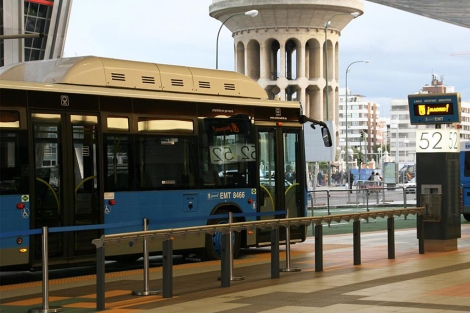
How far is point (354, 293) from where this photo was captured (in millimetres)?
13969

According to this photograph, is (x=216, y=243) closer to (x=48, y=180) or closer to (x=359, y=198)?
(x=48, y=180)

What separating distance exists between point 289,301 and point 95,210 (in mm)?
5471

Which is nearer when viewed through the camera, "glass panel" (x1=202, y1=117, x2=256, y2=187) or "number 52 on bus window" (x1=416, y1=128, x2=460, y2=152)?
"glass panel" (x1=202, y1=117, x2=256, y2=187)

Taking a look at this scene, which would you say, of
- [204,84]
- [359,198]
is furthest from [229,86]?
[359,198]

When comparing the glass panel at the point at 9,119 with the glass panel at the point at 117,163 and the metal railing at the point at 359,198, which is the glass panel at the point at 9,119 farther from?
the metal railing at the point at 359,198

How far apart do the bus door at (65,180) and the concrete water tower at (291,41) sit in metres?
101

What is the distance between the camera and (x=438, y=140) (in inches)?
835

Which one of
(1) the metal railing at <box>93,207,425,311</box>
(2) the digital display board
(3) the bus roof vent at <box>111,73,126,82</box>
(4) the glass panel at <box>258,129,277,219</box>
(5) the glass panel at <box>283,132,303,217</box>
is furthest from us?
(5) the glass panel at <box>283,132,303,217</box>

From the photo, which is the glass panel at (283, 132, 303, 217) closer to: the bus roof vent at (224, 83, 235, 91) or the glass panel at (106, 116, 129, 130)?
the bus roof vent at (224, 83, 235, 91)

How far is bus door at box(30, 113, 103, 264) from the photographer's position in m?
16.9

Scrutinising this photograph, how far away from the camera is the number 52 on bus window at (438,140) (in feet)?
69.4

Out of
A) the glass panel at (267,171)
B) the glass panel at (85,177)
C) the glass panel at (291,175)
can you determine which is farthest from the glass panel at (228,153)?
the glass panel at (85,177)

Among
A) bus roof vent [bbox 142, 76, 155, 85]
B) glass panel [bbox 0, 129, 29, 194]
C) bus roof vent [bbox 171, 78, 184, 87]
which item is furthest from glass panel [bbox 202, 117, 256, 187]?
glass panel [bbox 0, 129, 29, 194]

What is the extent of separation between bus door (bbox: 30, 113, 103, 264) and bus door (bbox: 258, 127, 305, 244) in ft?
14.9
